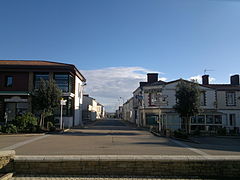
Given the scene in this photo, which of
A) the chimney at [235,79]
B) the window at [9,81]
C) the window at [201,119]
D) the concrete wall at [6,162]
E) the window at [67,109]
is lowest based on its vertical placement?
the concrete wall at [6,162]

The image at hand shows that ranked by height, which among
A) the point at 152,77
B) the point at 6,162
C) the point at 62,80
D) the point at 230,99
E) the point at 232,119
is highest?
the point at 152,77

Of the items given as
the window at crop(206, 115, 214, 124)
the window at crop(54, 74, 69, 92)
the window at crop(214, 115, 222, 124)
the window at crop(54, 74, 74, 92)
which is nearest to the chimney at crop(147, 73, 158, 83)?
the window at crop(206, 115, 214, 124)

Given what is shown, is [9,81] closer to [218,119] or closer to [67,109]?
[67,109]

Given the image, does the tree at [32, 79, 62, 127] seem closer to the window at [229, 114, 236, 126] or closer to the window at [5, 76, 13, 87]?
the window at [5, 76, 13, 87]

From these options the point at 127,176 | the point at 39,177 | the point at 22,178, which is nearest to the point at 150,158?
the point at 127,176

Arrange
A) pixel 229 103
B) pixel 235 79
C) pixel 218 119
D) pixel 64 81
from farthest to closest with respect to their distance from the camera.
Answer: pixel 235 79 < pixel 229 103 < pixel 218 119 < pixel 64 81

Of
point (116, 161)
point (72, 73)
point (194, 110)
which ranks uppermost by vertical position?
point (72, 73)

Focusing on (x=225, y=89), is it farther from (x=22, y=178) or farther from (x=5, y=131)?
(x=22, y=178)

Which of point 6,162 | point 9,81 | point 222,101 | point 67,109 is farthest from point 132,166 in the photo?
point 222,101

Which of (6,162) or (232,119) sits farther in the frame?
(232,119)

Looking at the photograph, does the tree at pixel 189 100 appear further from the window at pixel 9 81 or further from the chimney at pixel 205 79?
the window at pixel 9 81

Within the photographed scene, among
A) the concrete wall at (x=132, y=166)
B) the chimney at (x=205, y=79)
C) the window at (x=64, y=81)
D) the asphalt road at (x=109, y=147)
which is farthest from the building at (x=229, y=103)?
the concrete wall at (x=132, y=166)

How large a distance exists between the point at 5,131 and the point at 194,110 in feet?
54.4

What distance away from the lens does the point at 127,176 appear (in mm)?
6977
